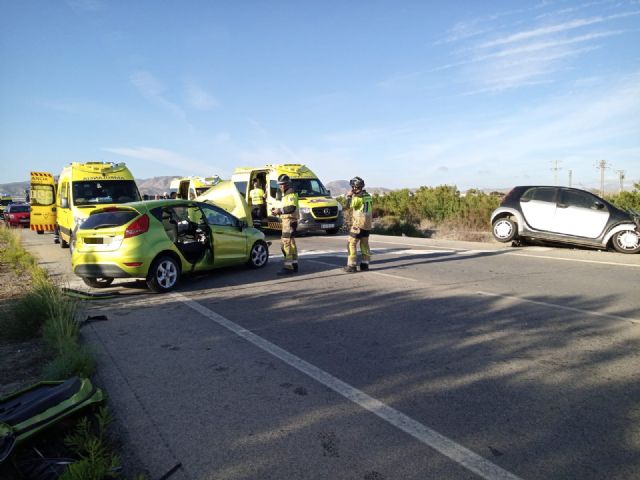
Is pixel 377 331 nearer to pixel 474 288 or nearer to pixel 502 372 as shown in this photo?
pixel 502 372

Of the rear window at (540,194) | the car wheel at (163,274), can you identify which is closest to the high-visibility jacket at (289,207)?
the car wheel at (163,274)

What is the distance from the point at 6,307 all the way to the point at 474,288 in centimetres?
701

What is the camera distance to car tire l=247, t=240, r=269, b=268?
1004 centimetres

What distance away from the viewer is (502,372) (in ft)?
13.5

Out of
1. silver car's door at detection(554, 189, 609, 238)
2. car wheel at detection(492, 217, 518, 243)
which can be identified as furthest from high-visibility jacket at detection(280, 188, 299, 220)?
silver car's door at detection(554, 189, 609, 238)

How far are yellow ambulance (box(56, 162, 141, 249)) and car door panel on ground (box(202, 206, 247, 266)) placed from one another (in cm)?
492

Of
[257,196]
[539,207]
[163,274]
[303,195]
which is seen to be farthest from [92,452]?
[303,195]

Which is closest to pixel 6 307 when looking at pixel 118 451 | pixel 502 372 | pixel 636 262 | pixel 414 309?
pixel 118 451

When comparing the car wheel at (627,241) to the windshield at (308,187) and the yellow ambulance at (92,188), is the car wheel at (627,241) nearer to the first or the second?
the windshield at (308,187)

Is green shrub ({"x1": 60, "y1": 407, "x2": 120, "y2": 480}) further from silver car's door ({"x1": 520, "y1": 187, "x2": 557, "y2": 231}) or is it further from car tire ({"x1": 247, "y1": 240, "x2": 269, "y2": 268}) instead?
silver car's door ({"x1": 520, "y1": 187, "x2": 557, "y2": 231})

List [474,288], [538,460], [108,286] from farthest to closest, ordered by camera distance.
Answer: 1. [108,286]
2. [474,288]
3. [538,460]

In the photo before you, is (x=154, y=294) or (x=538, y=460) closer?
(x=538, y=460)

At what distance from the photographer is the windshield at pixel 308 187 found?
59.9 feet

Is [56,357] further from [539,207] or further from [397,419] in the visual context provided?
[539,207]
